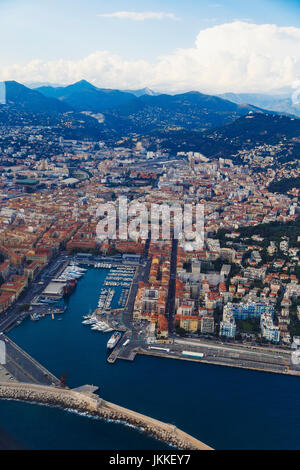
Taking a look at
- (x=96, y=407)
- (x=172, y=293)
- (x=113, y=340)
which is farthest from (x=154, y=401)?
(x=172, y=293)

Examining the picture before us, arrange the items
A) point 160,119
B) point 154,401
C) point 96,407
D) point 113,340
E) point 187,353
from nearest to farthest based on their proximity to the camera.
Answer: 1. point 96,407
2. point 154,401
3. point 187,353
4. point 113,340
5. point 160,119

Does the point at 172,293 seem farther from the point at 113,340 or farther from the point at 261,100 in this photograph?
the point at 261,100

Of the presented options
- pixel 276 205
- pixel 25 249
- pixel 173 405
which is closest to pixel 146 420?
pixel 173 405

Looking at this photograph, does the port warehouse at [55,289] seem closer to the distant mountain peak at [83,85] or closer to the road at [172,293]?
the road at [172,293]

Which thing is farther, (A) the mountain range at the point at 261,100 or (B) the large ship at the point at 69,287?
(A) the mountain range at the point at 261,100

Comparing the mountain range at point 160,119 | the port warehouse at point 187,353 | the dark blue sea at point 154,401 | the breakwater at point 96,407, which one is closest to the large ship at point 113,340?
the dark blue sea at point 154,401

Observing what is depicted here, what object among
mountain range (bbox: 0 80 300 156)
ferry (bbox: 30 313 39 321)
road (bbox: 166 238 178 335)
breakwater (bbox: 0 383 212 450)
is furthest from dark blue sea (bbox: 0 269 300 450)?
mountain range (bbox: 0 80 300 156)
